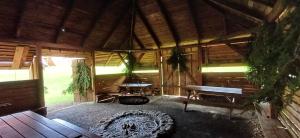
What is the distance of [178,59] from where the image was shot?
29.2 ft

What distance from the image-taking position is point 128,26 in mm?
9008

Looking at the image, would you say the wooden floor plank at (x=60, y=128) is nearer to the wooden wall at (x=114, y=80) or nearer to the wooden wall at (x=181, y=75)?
the wooden wall at (x=181, y=75)

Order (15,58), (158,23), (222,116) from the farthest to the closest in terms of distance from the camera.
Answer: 1. (158,23)
2. (15,58)
3. (222,116)

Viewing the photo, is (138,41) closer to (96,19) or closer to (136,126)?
(96,19)

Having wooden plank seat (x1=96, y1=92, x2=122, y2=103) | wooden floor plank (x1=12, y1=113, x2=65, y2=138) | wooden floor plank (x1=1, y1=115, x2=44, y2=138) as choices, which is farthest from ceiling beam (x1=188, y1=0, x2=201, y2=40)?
wooden floor plank (x1=1, y1=115, x2=44, y2=138)

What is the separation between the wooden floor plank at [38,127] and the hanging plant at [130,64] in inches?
287

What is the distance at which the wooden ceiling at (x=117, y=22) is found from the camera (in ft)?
18.2

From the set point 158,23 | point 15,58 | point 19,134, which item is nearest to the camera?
point 19,134

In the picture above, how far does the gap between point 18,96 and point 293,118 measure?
759 centimetres

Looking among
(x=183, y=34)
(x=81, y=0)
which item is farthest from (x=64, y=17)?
(x=183, y=34)

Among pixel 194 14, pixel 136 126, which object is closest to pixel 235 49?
pixel 194 14

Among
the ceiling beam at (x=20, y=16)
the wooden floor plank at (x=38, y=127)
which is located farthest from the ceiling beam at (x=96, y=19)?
the wooden floor plank at (x=38, y=127)

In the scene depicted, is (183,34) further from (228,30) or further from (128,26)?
(128,26)

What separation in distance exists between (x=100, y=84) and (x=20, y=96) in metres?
3.64
